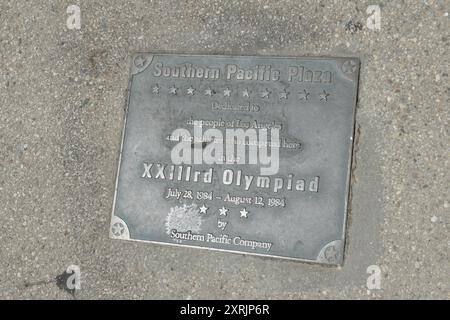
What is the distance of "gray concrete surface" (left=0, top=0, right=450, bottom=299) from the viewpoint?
241cm

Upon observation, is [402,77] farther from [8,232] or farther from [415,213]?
[8,232]

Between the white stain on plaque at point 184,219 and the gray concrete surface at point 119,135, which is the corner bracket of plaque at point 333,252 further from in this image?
the white stain on plaque at point 184,219

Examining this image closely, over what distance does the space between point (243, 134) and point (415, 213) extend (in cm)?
92

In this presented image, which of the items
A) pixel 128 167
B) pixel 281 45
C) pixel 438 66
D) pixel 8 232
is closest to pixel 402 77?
pixel 438 66

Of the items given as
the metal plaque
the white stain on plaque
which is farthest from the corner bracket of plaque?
the white stain on plaque

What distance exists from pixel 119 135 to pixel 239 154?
697 mm

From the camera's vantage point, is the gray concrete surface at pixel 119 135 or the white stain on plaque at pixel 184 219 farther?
the white stain on plaque at pixel 184 219

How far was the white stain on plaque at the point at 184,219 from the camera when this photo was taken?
2.60 m

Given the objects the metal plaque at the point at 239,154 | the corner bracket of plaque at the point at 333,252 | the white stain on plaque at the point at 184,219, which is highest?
the metal plaque at the point at 239,154

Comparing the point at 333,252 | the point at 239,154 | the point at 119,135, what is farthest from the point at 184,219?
the point at 333,252

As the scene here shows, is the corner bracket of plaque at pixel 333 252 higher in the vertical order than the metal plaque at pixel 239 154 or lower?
lower

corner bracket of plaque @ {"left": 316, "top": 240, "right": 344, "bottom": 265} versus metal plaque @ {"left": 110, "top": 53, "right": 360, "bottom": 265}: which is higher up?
metal plaque @ {"left": 110, "top": 53, "right": 360, "bottom": 265}

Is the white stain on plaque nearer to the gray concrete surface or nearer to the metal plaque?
the metal plaque

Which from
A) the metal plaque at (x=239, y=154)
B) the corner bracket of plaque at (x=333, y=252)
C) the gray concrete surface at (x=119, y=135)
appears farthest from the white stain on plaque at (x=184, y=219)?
the corner bracket of plaque at (x=333, y=252)
